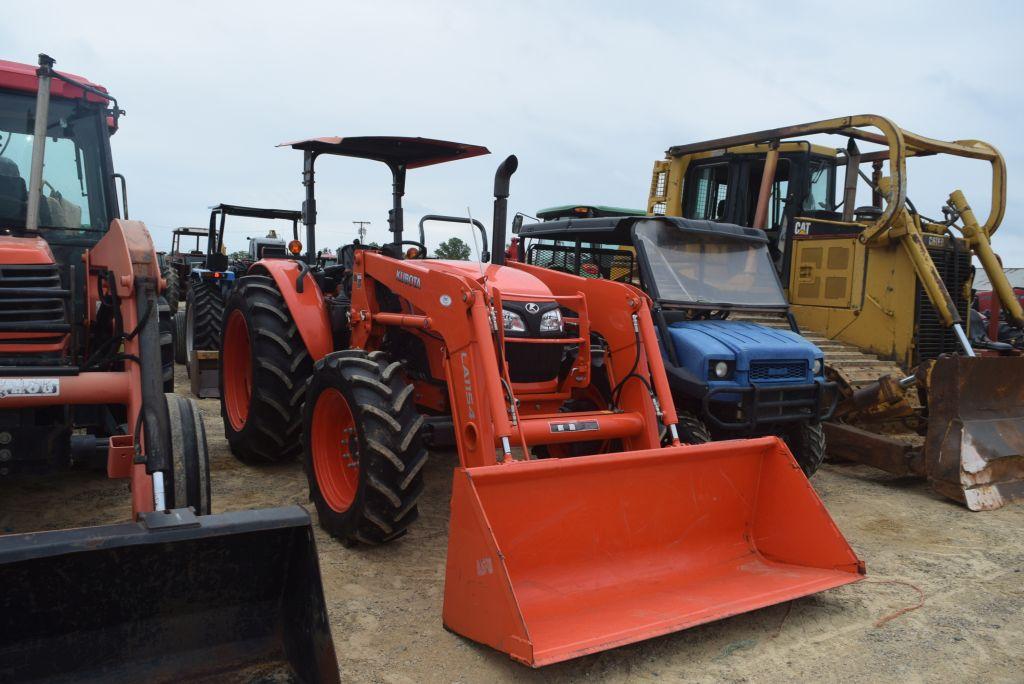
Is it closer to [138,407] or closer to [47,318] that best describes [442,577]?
[138,407]

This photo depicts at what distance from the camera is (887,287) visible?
7.45 meters

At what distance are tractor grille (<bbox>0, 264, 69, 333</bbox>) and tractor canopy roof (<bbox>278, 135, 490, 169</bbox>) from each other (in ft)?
6.76

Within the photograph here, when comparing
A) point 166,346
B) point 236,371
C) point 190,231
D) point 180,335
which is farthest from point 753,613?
point 190,231

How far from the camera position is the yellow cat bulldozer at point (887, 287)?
587cm

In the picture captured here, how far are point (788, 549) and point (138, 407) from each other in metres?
3.12

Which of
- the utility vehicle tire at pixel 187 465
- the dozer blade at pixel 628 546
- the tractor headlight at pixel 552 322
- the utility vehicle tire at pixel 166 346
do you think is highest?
the tractor headlight at pixel 552 322

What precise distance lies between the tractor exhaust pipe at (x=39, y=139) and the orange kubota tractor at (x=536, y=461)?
1598mm

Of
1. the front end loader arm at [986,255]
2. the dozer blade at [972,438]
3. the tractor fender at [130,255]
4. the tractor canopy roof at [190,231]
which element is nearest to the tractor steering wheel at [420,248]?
the tractor fender at [130,255]

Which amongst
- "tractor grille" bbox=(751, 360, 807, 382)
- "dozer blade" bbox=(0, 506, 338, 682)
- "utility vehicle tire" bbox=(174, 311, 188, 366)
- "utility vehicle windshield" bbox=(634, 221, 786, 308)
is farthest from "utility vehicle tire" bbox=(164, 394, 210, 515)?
"utility vehicle tire" bbox=(174, 311, 188, 366)

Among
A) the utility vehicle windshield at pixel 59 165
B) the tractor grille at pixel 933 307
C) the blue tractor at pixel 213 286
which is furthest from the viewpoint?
the blue tractor at pixel 213 286

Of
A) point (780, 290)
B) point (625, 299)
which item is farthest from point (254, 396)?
point (780, 290)

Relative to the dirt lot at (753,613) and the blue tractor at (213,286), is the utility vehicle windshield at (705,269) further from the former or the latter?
the blue tractor at (213,286)

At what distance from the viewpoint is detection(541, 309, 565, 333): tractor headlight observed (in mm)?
4363

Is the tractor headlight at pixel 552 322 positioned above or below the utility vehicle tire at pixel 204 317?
above
